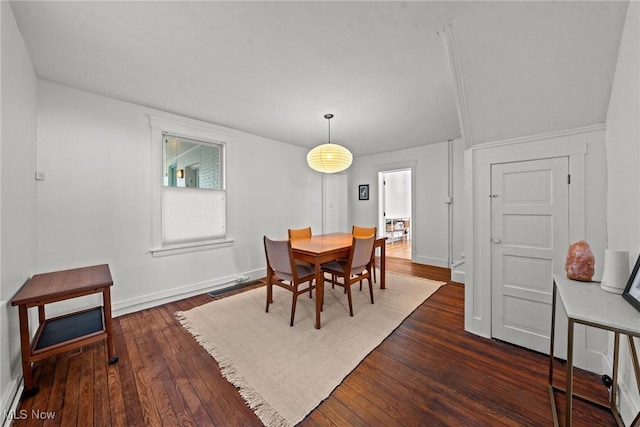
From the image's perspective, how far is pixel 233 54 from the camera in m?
1.85

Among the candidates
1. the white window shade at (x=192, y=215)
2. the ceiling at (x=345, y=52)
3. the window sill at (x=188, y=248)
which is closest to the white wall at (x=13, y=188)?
the ceiling at (x=345, y=52)

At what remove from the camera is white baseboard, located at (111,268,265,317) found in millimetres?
2572

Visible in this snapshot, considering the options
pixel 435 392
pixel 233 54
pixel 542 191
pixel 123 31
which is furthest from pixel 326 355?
pixel 123 31

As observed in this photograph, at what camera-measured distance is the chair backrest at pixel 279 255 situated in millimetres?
2270

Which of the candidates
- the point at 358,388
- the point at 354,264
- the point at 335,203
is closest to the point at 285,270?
the point at 354,264

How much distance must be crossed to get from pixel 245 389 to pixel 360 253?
1566 mm

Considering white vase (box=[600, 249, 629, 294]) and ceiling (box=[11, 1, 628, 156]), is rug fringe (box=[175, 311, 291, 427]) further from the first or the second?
ceiling (box=[11, 1, 628, 156])

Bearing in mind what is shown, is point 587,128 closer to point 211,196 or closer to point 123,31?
point 123,31

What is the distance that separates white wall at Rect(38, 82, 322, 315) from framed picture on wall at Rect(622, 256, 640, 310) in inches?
148

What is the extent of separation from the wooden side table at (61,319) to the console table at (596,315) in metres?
2.72

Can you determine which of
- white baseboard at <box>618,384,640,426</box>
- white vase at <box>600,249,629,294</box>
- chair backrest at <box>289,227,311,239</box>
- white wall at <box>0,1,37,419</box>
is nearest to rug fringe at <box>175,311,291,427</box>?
white wall at <box>0,1,37,419</box>

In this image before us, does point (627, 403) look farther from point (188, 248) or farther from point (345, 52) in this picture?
point (188, 248)

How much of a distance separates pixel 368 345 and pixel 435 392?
0.59 m

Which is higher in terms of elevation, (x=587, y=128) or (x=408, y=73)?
(x=408, y=73)
